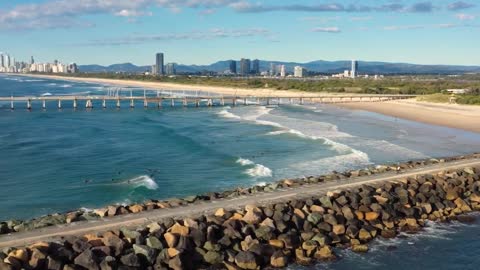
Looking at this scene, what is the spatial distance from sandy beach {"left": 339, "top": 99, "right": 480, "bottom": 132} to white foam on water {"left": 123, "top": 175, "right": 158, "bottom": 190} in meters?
32.2

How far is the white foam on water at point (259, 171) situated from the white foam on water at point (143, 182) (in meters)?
4.84

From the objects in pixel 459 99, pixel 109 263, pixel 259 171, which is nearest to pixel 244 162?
pixel 259 171

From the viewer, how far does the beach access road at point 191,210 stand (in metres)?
13.7

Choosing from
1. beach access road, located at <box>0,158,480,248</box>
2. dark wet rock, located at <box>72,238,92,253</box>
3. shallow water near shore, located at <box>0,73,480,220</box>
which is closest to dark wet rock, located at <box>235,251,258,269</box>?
beach access road, located at <box>0,158,480,248</box>

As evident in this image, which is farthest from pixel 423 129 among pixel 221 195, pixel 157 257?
pixel 157 257

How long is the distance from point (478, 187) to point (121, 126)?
3514cm

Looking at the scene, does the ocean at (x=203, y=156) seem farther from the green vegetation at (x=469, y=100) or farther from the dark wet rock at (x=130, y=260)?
the green vegetation at (x=469, y=100)

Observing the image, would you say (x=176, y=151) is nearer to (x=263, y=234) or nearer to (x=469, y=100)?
(x=263, y=234)

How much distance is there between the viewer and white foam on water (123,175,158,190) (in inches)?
943

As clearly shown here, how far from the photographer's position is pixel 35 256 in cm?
1214

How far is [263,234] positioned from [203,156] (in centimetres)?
1729

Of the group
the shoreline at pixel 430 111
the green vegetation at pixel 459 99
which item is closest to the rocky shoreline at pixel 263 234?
the shoreline at pixel 430 111

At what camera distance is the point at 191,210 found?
53.3ft

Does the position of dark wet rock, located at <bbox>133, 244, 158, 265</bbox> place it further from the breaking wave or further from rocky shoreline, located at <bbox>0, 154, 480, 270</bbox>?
the breaking wave
